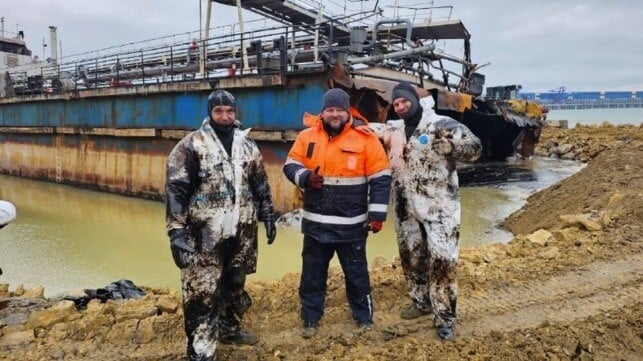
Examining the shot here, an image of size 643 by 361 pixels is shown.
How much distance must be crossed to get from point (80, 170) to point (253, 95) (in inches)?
284

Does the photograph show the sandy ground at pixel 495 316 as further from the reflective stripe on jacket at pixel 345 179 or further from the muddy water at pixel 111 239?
the muddy water at pixel 111 239

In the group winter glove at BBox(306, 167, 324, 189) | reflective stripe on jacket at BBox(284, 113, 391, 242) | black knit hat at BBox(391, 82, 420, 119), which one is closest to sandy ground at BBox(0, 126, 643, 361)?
reflective stripe on jacket at BBox(284, 113, 391, 242)

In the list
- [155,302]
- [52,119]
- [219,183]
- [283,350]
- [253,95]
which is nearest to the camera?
[219,183]

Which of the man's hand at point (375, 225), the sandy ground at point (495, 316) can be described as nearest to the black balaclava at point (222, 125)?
the man's hand at point (375, 225)

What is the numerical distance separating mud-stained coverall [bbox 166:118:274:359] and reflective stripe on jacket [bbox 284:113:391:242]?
382 millimetres

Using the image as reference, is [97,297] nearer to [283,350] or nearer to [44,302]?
[44,302]

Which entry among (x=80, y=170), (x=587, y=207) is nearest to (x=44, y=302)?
(x=587, y=207)

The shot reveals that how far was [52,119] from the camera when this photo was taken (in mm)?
14773

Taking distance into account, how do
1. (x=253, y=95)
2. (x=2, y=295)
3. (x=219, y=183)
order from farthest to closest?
(x=253, y=95), (x=2, y=295), (x=219, y=183)

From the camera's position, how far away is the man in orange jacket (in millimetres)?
3037

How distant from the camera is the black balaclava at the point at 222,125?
109 inches

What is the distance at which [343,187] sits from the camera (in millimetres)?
3045

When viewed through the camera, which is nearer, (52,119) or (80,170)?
(80,170)

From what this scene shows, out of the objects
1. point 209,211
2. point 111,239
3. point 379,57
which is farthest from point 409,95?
point 111,239
